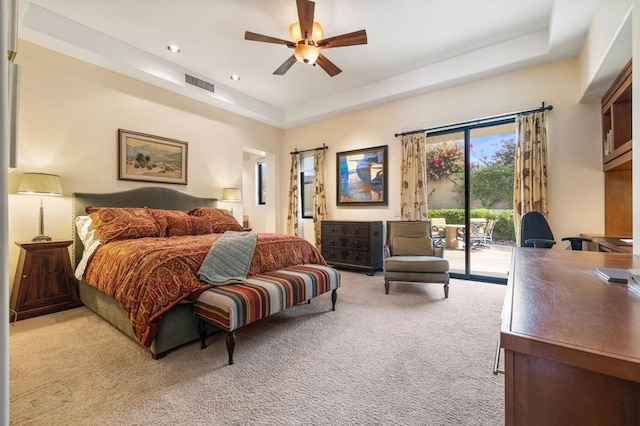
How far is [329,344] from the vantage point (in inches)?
85.7

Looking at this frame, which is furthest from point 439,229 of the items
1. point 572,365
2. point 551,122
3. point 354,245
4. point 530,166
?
point 572,365

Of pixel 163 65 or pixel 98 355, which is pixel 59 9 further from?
pixel 98 355

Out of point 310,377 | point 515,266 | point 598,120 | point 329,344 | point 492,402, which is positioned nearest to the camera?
point 515,266

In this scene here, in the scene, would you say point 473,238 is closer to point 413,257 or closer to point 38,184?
point 413,257

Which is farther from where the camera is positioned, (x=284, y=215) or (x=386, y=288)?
(x=284, y=215)

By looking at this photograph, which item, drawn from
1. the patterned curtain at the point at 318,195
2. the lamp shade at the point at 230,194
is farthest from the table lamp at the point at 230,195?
the patterned curtain at the point at 318,195

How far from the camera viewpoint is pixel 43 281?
287cm

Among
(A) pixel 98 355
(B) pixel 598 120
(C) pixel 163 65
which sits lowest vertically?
(A) pixel 98 355

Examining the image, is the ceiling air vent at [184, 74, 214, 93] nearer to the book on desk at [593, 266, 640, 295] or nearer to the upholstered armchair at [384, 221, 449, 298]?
the upholstered armchair at [384, 221, 449, 298]

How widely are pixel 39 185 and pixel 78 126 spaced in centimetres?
100

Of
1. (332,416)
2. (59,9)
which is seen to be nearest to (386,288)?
(332,416)

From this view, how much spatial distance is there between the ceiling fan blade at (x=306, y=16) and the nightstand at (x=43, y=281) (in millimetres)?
3434

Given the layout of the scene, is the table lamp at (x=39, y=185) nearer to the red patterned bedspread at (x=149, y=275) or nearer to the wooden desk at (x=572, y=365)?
the red patterned bedspread at (x=149, y=275)

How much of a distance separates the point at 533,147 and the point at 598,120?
69 centimetres
